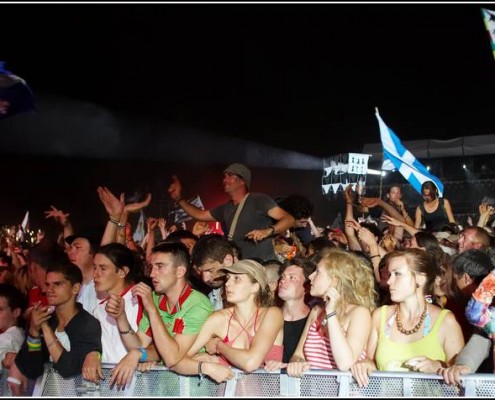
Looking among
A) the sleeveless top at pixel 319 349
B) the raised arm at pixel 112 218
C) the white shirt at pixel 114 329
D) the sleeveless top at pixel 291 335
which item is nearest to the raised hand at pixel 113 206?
the raised arm at pixel 112 218

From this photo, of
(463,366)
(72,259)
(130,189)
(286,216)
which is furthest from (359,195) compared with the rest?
(130,189)

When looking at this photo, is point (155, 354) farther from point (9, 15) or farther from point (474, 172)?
point (9, 15)

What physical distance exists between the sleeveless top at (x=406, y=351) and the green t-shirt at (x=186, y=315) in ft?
3.92

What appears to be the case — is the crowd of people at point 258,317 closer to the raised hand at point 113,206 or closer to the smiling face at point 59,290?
the smiling face at point 59,290

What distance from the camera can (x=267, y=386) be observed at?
420cm

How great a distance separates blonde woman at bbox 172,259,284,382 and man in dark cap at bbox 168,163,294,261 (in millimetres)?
1853

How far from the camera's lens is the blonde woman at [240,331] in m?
4.35

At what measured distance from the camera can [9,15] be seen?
15016mm

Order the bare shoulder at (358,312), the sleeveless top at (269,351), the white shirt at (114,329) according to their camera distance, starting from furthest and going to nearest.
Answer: the white shirt at (114,329) → the sleeveless top at (269,351) → the bare shoulder at (358,312)

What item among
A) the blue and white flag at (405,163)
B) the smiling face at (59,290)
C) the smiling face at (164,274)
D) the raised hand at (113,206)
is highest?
the blue and white flag at (405,163)

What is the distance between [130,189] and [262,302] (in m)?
12.6

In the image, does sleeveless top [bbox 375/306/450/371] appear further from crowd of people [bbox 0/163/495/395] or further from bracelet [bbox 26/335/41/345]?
bracelet [bbox 26/335/41/345]

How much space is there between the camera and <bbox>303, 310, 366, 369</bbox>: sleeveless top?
4.37m

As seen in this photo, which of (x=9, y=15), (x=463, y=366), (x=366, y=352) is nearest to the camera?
(x=463, y=366)
